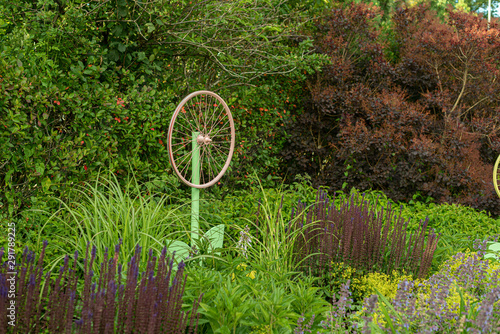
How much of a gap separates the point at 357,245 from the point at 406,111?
3.78 meters

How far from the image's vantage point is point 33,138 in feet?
11.2

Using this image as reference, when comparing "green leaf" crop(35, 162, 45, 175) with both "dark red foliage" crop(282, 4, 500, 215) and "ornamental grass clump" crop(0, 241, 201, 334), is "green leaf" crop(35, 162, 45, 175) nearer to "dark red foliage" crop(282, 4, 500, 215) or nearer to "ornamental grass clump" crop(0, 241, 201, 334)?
"ornamental grass clump" crop(0, 241, 201, 334)

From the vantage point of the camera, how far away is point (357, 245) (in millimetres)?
3301

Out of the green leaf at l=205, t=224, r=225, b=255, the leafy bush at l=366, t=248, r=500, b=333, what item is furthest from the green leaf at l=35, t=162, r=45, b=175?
the leafy bush at l=366, t=248, r=500, b=333

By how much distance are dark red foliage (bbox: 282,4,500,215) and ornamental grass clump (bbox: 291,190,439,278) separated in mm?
2953

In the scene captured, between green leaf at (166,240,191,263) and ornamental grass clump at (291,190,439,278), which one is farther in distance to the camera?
ornamental grass clump at (291,190,439,278)

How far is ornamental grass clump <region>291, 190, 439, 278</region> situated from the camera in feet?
10.9

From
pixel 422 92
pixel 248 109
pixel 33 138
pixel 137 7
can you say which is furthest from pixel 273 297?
pixel 422 92

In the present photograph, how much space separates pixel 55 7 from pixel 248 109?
2814mm

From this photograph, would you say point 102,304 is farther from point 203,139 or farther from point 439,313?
point 203,139

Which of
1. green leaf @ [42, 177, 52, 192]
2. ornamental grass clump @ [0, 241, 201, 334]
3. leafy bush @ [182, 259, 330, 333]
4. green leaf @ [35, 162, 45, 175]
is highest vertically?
green leaf @ [35, 162, 45, 175]

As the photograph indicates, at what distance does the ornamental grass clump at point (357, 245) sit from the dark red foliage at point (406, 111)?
2953 millimetres

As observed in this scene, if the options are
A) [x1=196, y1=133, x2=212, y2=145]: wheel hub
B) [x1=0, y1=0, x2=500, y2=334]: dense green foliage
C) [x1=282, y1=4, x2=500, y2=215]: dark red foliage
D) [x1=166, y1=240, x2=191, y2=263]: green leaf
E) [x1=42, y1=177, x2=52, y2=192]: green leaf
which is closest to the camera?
[x1=0, y1=0, x2=500, y2=334]: dense green foliage

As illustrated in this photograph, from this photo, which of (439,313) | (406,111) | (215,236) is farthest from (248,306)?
(406,111)
